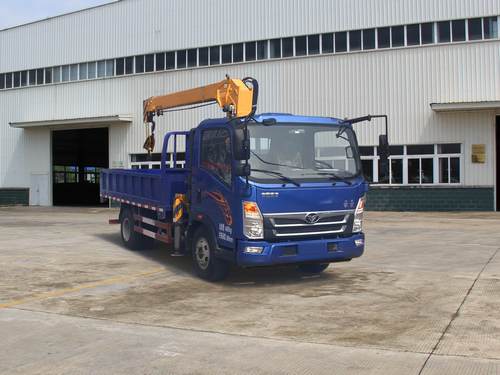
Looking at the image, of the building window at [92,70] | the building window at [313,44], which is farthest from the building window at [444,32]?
the building window at [92,70]

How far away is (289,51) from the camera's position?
2752 cm

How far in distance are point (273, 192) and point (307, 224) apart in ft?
2.38

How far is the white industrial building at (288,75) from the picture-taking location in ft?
79.5

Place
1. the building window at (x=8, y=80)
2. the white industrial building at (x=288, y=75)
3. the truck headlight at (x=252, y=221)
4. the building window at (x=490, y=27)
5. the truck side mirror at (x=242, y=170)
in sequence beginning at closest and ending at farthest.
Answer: the truck side mirror at (x=242, y=170)
the truck headlight at (x=252, y=221)
the building window at (x=490, y=27)
the white industrial building at (x=288, y=75)
the building window at (x=8, y=80)

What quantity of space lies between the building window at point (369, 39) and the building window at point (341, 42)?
2.96 feet

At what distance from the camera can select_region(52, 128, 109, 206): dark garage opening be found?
3744 cm

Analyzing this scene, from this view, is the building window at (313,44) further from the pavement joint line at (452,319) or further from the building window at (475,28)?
the pavement joint line at (452,319)

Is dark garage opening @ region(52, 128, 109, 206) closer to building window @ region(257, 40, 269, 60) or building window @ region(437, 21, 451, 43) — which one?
building window @ region(257, 40, 269, 60)

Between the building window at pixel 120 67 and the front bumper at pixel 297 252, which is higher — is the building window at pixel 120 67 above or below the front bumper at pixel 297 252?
above

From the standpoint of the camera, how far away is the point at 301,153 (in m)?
8.56

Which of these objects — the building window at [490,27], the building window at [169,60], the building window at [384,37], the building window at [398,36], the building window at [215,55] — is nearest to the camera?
the building window at [490,27]

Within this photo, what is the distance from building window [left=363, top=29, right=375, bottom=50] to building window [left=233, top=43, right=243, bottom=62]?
20.2 ft

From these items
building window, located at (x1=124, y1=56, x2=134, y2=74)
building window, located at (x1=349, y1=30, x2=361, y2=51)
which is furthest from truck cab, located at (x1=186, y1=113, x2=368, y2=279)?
building window, located at (x1=124, y1=56, x2=134, y2=74)

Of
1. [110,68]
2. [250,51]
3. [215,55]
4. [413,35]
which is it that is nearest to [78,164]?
[110,68]
